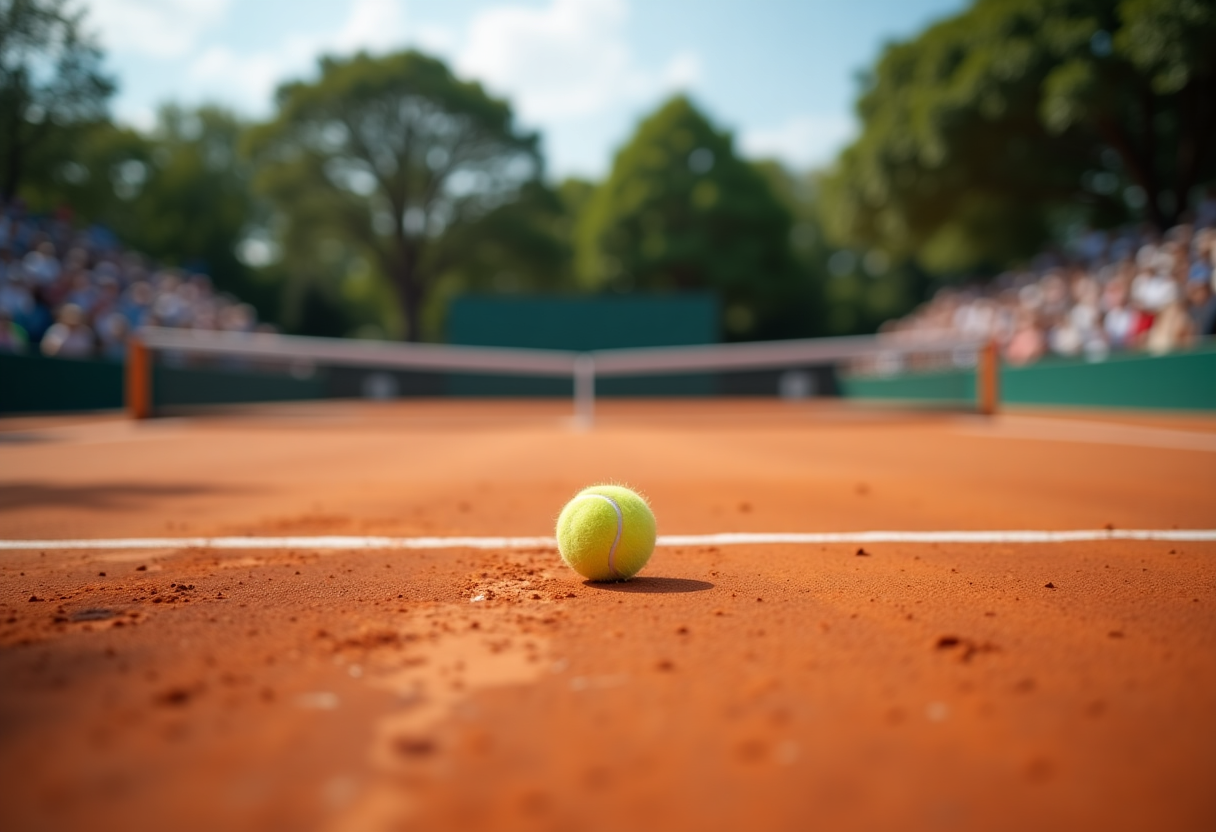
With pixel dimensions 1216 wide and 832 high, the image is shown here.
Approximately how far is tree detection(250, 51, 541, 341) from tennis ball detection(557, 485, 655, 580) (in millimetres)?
35696

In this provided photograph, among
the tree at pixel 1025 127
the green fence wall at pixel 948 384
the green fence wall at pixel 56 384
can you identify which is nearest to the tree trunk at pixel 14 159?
the green fence wall at pixel 948 384

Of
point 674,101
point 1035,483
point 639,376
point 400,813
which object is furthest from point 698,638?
point 674,101

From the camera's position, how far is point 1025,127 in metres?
23.0

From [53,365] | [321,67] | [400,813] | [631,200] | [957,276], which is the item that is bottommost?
[400,813]

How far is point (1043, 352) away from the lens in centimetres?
1897

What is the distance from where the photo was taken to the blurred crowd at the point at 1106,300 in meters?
14.4

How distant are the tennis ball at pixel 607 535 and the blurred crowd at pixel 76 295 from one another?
13.9 m

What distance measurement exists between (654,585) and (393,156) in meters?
37.9

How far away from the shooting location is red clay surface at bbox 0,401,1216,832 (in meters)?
1.47

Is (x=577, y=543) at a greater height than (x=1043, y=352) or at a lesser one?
lesser

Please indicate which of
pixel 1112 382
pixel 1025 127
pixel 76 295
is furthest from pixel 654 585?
pixel 1025 127

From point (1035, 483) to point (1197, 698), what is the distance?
15.6 ft

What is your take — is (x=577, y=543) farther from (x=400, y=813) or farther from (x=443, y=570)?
(x=400, y=813)

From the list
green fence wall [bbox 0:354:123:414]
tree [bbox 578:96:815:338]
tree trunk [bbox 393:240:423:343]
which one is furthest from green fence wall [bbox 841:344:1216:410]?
tree trunk [bbox 393:240:423:343]
